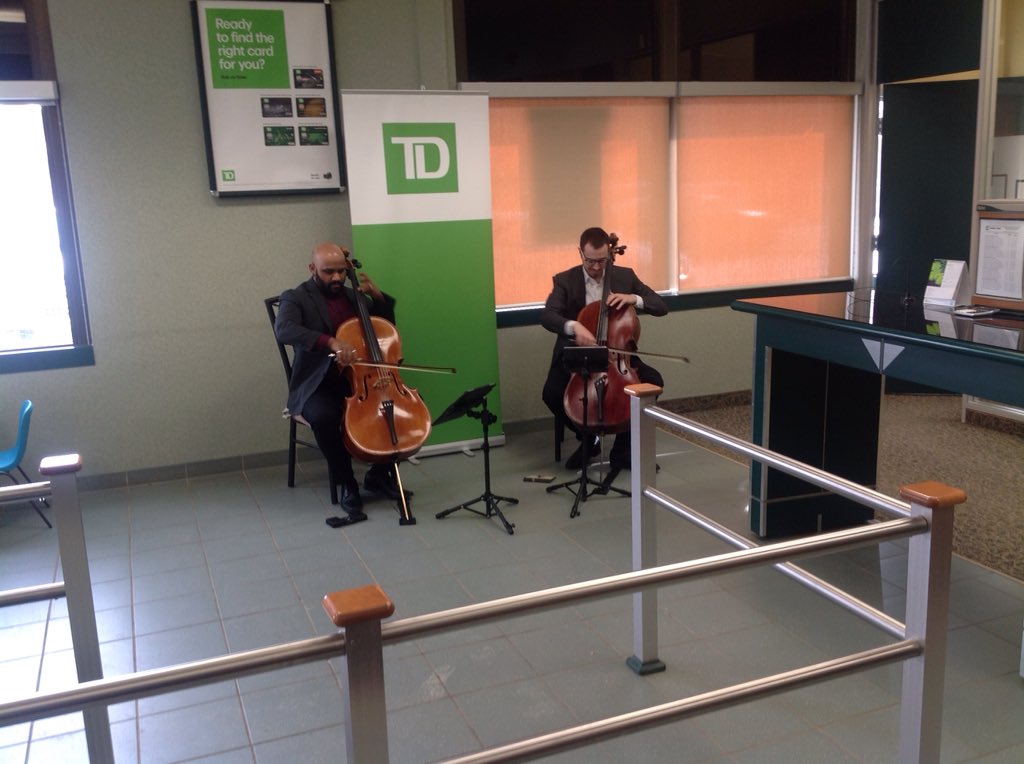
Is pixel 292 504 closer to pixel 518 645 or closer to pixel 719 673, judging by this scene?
pixel 518 645

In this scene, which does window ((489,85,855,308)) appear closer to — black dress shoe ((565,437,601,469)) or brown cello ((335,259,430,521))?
black dress shoe ((565,437,601,469))

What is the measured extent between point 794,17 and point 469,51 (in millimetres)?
2093

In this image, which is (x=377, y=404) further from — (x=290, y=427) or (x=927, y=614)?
(x=927, y=614)

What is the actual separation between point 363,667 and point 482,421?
2713 millimetres

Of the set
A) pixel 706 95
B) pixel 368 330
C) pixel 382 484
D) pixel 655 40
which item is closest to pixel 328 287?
pixel 368 330

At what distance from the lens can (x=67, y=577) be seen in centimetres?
193

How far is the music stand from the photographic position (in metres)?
3.74

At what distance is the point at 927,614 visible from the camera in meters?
1.61

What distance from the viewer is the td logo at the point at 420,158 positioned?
15.1ft

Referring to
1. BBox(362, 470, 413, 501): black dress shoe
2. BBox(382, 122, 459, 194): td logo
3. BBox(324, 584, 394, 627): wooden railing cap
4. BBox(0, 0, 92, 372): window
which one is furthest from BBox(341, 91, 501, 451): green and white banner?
BBox(324, 584, 394, 627): wooden railing cap

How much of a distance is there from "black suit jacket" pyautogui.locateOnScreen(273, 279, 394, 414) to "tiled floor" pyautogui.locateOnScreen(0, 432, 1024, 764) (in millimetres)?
552

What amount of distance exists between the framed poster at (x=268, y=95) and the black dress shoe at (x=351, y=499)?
62.2 inches

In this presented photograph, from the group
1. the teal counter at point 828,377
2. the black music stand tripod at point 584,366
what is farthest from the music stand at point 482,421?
the teal counter at point 828,377

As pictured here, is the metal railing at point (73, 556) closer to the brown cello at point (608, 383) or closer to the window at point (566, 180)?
the brown cello at point (608, 383)
